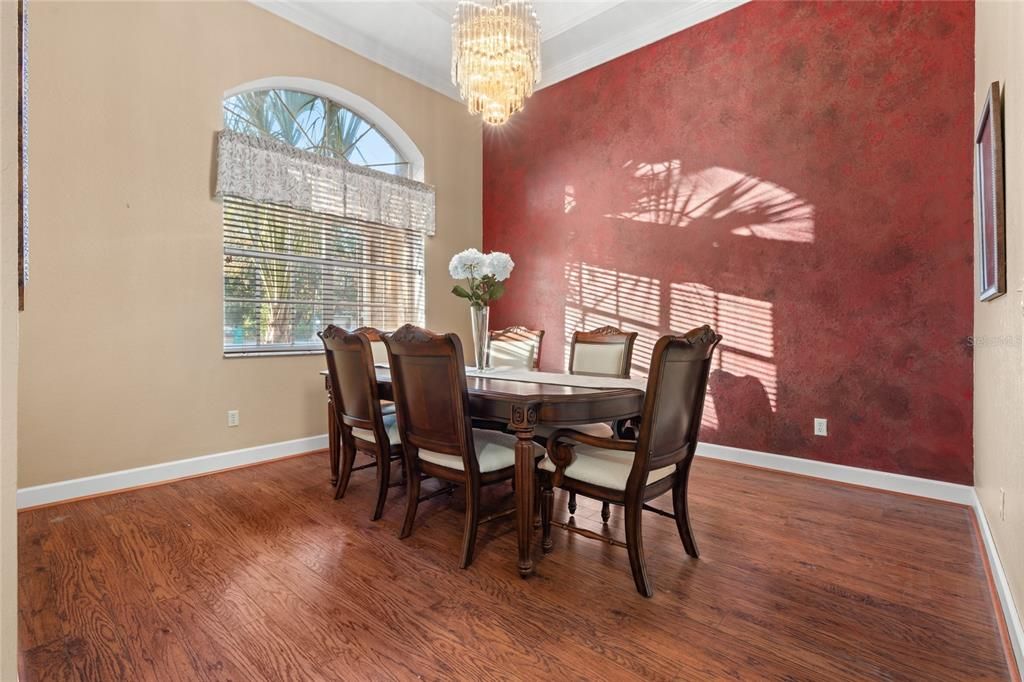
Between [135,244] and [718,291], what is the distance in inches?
156

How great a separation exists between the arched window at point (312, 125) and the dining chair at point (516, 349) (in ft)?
7.19

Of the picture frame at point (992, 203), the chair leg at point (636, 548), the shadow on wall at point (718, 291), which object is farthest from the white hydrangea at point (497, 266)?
the picture frame at point (992, 203)

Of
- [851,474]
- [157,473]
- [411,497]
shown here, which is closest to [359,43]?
[157,473]

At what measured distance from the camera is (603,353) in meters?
3.20

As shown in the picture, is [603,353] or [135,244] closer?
[135,244]

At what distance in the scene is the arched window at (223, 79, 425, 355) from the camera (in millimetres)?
3611

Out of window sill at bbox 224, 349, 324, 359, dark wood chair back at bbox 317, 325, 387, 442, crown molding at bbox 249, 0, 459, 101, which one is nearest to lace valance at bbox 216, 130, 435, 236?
crown molding at bbox 249, 0, 459, 101

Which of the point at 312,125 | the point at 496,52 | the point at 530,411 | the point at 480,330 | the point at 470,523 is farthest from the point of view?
the point at 312,125

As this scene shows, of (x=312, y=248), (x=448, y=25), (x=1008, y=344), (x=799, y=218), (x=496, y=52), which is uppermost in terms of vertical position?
(x=448, y=25)

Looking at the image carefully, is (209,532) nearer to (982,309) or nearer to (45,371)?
(45,371)

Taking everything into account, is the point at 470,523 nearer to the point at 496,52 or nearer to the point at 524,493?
the point at 524,493

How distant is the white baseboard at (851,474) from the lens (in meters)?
2.83

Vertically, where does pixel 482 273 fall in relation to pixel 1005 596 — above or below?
above

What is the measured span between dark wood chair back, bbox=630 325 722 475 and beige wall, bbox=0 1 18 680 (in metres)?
1.63
